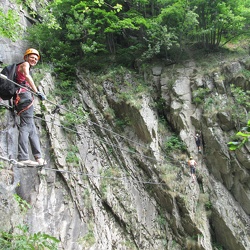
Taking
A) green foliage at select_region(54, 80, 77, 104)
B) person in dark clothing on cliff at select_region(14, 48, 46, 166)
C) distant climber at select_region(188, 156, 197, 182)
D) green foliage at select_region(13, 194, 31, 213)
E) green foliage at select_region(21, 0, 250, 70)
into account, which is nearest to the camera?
person in dark clothing on cliff at select_region(14, 48, 46, 166)

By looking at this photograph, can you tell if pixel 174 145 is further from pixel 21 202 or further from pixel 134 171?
pixel 21 202

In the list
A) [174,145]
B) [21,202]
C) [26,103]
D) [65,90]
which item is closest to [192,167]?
[174,145]

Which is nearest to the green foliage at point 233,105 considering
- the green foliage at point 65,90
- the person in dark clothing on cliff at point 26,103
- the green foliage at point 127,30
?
the green foliage at point 127,30

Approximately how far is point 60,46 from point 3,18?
21.9 feet

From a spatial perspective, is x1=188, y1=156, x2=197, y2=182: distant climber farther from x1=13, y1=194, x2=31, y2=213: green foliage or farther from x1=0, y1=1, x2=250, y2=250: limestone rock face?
x1=13, y1=194, x2=31, y2=213: green foliage

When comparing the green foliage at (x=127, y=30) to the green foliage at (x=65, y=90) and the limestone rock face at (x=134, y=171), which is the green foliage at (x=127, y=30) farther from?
the limestone rock face at (x=134, y=171)

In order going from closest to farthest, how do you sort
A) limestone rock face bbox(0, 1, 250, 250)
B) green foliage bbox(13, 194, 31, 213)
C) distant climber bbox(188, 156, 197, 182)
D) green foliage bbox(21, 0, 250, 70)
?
green foliage bbox(13, 194, 31, 213) < limestone rock face bbox(0, 1, 250, 250) < distant climber bbox(188, 156, 197, 182) < green foliage bbox(21, 0, 250, 70)

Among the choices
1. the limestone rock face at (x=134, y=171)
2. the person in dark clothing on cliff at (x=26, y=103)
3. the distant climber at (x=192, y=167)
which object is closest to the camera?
the person in dark clothing on cliff at (x=26, y=103)

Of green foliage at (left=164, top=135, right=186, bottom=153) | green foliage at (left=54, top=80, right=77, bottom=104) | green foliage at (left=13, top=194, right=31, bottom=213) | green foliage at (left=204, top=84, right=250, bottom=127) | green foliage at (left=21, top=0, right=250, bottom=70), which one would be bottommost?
green foliage at (left=13, top=194, right=31, bottom=213)

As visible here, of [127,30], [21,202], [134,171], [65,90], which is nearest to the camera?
[21,202]

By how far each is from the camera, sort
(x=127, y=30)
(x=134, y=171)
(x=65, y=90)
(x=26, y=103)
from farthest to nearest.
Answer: (x=127, y=30) < (x=65, y=90) < (x=134, y=171) < (x=26, y=103)

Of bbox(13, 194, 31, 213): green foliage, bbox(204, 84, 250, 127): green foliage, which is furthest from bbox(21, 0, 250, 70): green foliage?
bbox(13, 194, 31, 213): green foliage

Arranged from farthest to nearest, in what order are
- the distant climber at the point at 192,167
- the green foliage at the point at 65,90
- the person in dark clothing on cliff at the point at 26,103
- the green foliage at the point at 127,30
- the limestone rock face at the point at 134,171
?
the green foliage at the point at 127,30, the green foliage at the point at 65,90, the distant climber at the point at 192,167, the limestone rock face at the point at 134,171, the person in dark clothing on cliff at the point at 26,103

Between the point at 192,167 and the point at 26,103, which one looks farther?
the point at 192,167
